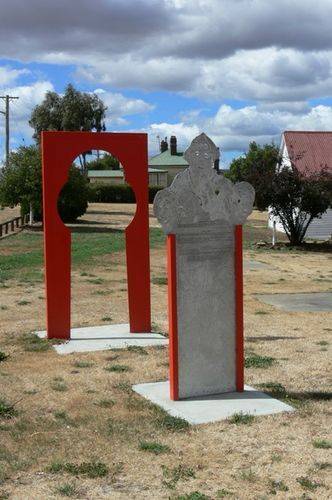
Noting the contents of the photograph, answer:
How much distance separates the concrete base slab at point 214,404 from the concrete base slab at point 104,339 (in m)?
2.01

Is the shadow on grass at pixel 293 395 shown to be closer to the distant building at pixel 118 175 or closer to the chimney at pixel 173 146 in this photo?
the distant building at pixel 118 175

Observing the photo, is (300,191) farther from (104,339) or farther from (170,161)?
(170,161)

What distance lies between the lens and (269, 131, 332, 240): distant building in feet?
104

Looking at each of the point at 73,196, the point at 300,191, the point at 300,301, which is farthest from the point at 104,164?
the point at 300,301

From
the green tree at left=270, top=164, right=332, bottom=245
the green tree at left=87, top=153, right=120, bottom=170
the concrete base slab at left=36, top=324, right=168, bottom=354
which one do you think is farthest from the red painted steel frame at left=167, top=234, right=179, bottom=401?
the green tree at left=87, top=153, right=120, bottom=170

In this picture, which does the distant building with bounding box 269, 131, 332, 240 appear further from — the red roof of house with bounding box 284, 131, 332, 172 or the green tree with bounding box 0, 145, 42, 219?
the green tree with bounding box 0, 145, 42, 219

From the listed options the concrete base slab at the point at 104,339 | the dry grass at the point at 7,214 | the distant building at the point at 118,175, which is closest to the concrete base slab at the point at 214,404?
the concrete base slab at the point at 104,339

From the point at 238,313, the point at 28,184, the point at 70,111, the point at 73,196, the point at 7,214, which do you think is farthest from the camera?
the point at 70,111

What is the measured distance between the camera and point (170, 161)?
94.7 meters

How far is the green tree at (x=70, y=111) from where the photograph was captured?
213ft

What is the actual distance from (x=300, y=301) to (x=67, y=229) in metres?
5.24

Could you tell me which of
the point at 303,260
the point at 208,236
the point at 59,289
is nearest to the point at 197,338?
the point at 208,236

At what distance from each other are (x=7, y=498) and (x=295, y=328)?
252 inches

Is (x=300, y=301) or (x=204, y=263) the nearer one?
(x=204, y=263)
